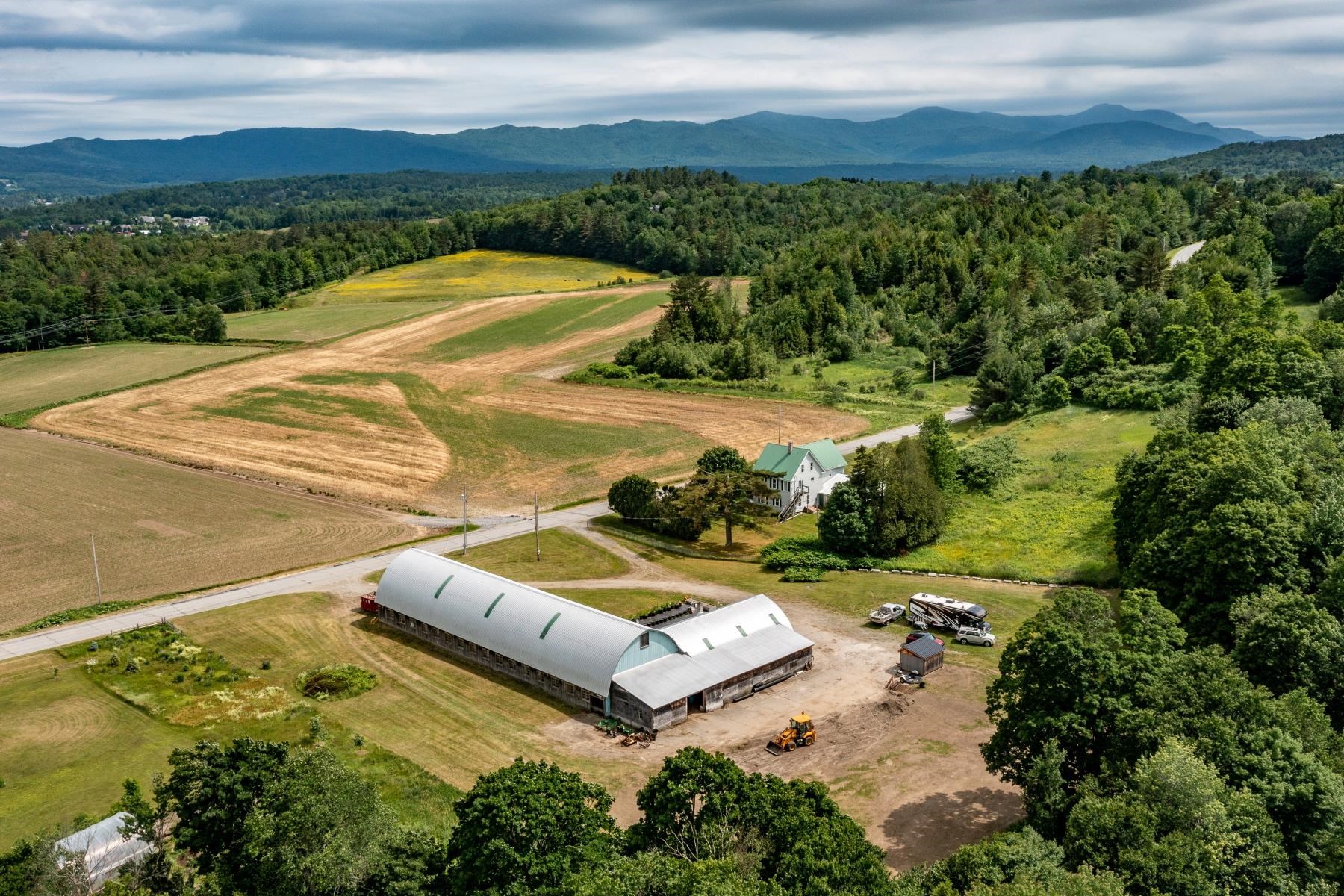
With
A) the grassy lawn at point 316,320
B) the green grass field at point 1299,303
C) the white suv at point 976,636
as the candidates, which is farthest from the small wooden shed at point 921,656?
the grassy lawn at point 316,320

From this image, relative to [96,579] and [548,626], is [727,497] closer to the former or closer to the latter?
[548,626]

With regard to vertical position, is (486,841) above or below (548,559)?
above

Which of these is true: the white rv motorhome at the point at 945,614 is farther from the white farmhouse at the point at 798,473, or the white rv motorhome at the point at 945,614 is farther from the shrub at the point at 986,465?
the shrub at the point at 986,465

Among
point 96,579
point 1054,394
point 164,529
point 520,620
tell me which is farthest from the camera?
point 1054,394

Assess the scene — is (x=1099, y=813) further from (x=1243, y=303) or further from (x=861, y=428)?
(x=1243, y=303)

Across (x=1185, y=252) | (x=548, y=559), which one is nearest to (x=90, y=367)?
(x=548, y=559)

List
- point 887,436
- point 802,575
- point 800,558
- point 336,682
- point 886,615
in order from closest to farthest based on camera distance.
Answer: point 336,682 < point 886,615 < point 802,575 < point 800,558 < point 887,436

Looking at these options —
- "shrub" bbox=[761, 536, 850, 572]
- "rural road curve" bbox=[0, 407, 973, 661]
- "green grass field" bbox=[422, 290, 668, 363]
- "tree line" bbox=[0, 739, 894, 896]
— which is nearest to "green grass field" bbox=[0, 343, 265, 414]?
"green grass field" bbox=[422, 290, 668, 363]

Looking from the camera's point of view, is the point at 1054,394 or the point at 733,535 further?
the point at 1054,394
